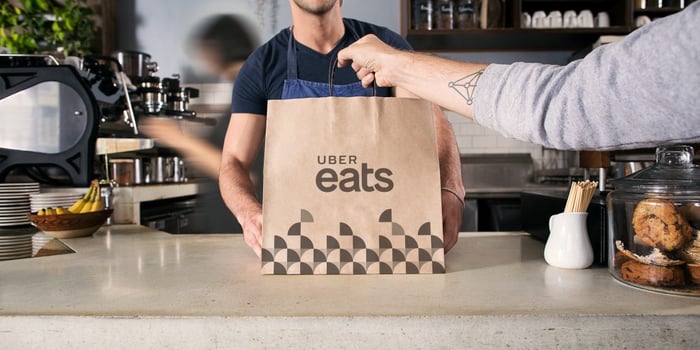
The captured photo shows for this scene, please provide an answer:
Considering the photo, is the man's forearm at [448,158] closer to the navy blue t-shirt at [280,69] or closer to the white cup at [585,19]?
the navy blue t-shirt at [280,69]

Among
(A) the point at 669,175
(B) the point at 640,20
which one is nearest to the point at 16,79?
(A) the point at 669,175

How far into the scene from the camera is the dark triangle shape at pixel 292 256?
0.82 metres

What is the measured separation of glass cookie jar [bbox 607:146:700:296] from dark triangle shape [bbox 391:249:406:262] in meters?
0.34

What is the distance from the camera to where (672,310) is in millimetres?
627

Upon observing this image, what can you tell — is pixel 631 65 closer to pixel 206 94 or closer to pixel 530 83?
pixel 530 83

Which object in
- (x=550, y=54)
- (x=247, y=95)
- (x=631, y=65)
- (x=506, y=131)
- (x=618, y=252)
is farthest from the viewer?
(x=550, y=54)

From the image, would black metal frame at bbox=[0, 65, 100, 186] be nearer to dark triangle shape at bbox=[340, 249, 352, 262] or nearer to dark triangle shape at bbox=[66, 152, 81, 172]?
dark triangle shape at bbox=[66, 152, 81, 172]

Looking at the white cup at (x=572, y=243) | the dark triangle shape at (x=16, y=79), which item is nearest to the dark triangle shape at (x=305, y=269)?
the white cup at (x=572, y=243)

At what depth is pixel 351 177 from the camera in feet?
2.69

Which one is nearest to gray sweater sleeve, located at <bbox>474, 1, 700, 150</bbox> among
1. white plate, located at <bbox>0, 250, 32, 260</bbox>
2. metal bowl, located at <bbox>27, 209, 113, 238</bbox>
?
white plate, located at <bbox>0, 250, 32, 260</bbox>

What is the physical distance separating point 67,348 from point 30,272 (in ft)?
1.03

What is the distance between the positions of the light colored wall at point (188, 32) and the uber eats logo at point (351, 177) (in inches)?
111

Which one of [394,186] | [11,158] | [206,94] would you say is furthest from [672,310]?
[206,94]

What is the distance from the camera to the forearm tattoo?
68 cm
